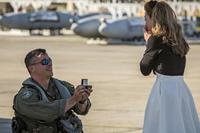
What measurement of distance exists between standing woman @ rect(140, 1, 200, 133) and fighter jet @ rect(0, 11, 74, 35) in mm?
66661

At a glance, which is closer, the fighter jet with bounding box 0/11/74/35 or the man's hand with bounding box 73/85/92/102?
the man's hand with bounding box 73/85/92/102

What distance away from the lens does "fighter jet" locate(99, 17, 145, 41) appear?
170 ft

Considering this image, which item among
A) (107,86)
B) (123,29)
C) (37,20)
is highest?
(107,86)

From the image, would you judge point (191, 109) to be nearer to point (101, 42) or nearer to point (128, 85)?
point (128, 85)

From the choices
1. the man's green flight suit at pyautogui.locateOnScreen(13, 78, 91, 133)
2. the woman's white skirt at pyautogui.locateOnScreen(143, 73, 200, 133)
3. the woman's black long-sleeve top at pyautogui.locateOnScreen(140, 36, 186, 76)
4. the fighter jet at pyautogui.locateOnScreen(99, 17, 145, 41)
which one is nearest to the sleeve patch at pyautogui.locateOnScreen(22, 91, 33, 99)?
the man's green flight suit at pyautogui.locateOnScreen(13, 78, 91, 133)

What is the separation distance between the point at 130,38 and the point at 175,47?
48590 millimetres

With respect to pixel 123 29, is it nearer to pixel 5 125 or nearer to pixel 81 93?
pixel 5 125

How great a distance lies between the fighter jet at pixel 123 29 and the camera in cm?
5185

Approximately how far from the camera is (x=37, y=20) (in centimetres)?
7312

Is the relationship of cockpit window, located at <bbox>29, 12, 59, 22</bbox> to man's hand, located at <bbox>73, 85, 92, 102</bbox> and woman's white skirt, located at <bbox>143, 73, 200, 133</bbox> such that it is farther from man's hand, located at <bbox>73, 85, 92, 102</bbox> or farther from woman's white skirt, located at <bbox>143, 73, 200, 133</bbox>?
man's hand, located at <bbox>73, 85, 92, 102</bbox>

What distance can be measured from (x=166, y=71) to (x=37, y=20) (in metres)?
67.0

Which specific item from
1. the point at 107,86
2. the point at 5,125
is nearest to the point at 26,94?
the point at 5,125

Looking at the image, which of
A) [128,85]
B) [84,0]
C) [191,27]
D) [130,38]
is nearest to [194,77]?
[128,85]

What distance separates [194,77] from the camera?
2317cm
